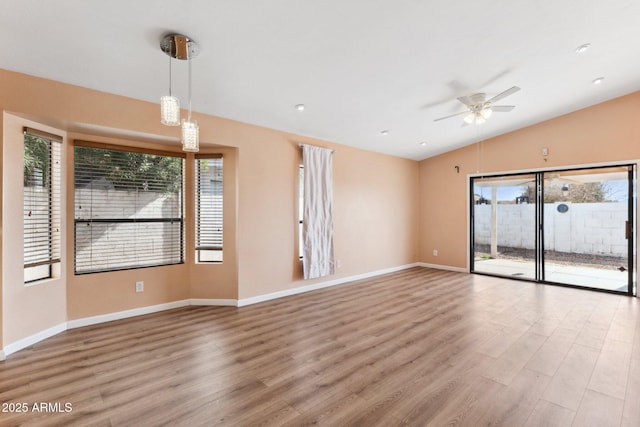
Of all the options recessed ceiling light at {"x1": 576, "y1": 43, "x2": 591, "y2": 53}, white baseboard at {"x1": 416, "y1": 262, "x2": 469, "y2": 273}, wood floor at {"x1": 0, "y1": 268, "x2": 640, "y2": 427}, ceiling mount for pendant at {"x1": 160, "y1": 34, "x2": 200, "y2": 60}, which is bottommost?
wood floor at {"x1": 0, "y1": 268, "x2": 640, "y2": 427}

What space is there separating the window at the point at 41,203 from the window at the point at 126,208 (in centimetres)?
21

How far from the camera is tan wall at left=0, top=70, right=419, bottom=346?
2826 millimetres

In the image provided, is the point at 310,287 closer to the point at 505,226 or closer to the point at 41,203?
the point at 41,203

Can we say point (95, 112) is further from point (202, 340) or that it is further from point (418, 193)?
point (418, 193)

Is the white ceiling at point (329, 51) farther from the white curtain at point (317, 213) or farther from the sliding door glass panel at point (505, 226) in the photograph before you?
the sliding door glass panel at point (505, 226)

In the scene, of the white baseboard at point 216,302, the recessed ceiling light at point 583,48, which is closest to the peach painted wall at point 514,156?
the recessed ceiling light at point 583,48

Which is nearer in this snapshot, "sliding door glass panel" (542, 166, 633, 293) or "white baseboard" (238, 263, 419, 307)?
"white baseboard" (238, 263, 419, 307)

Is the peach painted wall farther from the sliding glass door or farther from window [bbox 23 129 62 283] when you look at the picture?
window [bbox 23 129 62 283]

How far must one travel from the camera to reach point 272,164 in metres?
4.49

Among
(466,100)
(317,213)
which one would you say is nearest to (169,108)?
(317,213)

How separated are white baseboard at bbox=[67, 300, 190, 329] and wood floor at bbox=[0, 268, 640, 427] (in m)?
0.14

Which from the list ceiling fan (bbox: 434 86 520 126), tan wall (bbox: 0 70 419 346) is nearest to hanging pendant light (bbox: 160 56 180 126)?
tan wall (bbox: 0 70 419 346)

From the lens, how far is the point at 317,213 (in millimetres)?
4957

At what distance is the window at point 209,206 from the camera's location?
420 centimetres
